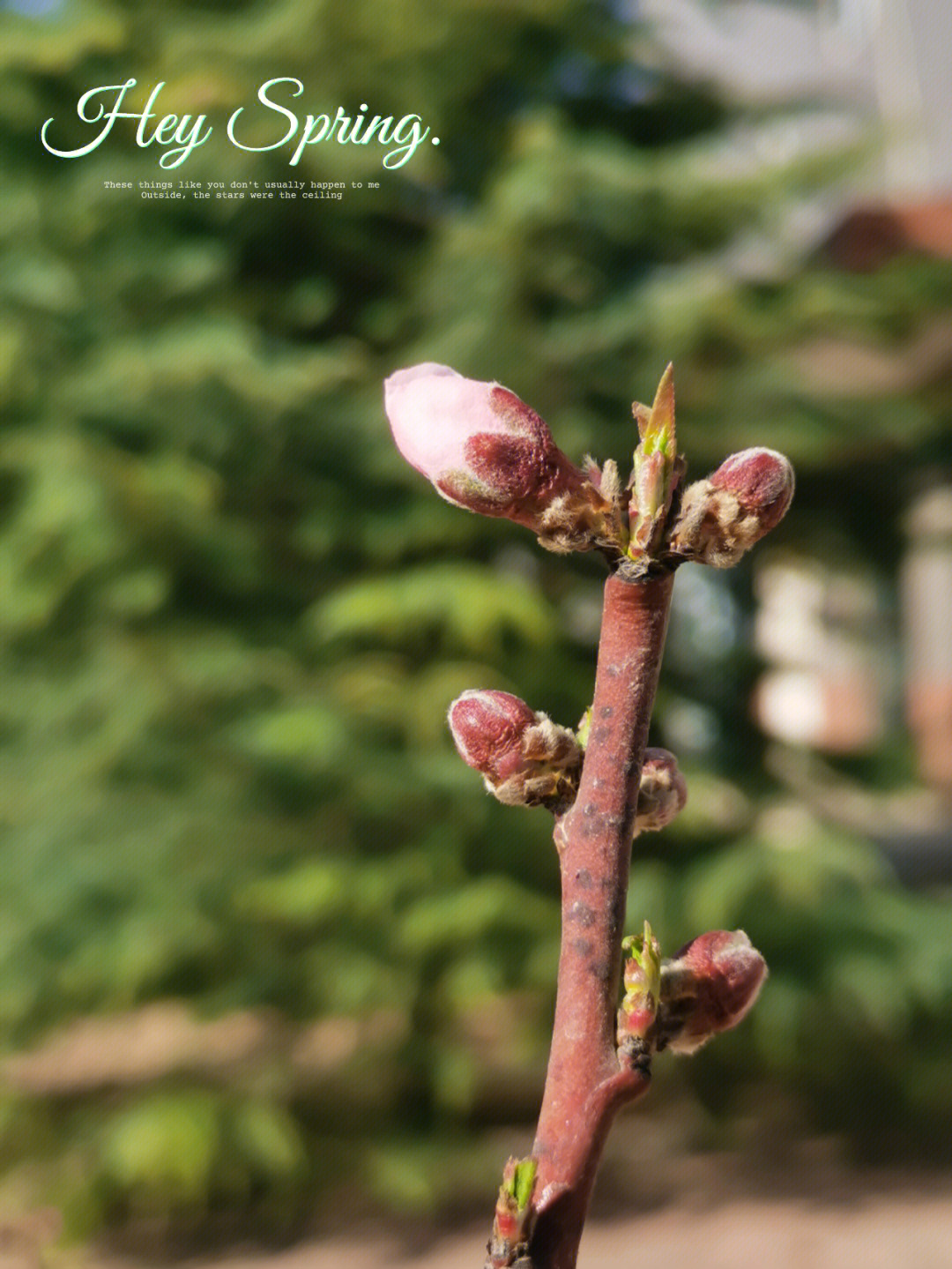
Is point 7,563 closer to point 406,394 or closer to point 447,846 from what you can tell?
point 447,846

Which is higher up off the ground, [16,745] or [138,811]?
[16,745]

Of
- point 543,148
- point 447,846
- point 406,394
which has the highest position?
point 543,148

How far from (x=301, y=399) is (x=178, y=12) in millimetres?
1221

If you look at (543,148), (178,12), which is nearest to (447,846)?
(543,148)

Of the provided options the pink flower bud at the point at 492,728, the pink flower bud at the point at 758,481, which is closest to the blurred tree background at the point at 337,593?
the pink flower bud at the point at 492,728

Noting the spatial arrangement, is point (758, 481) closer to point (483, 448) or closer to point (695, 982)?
point (483, 448)

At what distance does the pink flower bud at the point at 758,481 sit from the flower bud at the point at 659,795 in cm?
14

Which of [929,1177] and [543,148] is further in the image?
[929,1177]

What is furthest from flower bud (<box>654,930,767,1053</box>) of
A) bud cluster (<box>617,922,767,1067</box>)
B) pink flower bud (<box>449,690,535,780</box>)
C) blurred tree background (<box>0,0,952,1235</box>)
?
blurred tree background (<box>0,0,952,1235</box>)

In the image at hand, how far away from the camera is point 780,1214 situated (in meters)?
3.70

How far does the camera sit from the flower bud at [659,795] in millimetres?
598

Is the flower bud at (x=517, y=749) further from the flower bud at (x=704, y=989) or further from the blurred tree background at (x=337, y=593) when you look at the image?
the blurred tree background at (x=337, y=593)

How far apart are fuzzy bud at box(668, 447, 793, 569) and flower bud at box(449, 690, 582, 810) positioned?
0.38ft

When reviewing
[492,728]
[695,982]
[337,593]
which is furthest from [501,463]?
[337,593]
